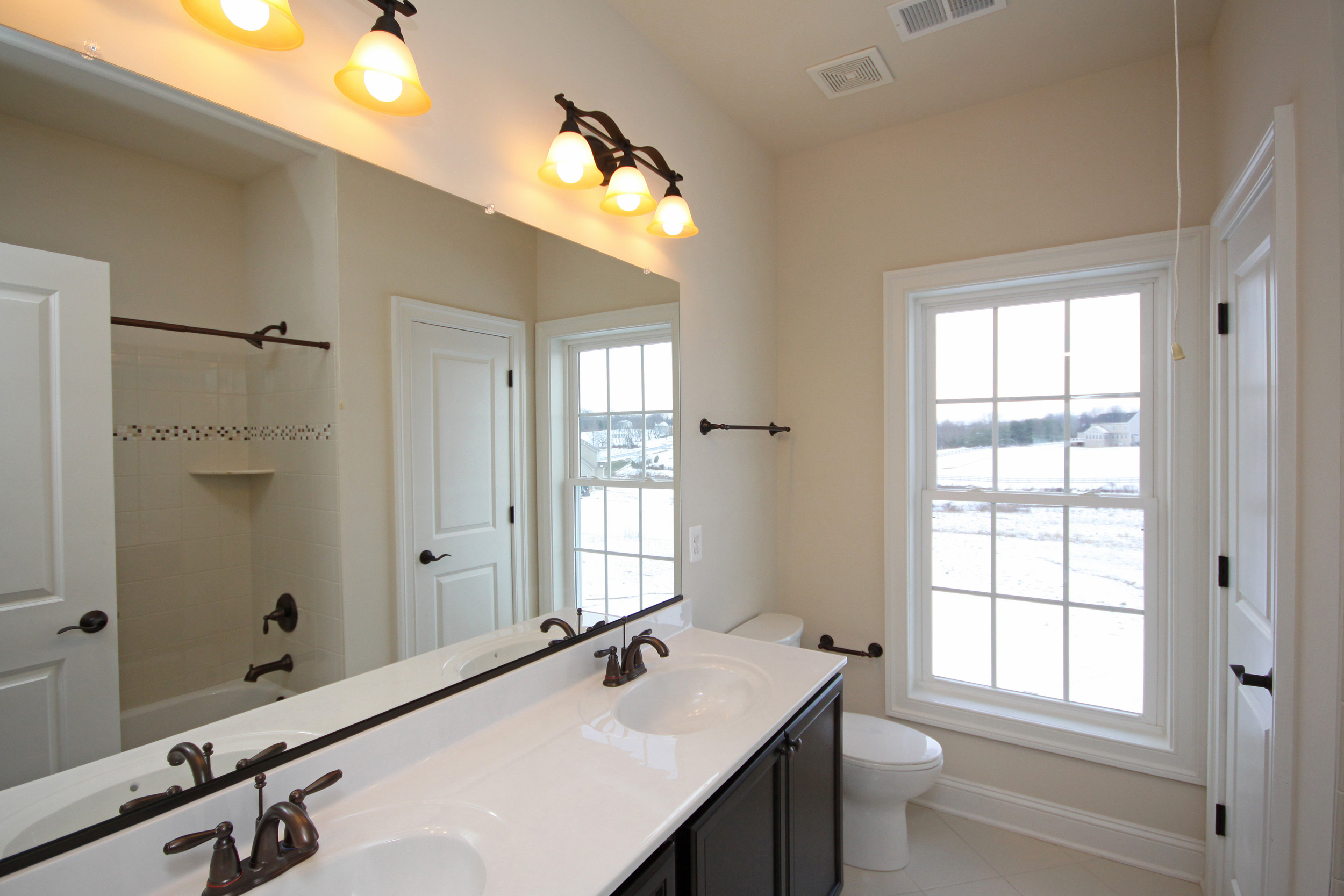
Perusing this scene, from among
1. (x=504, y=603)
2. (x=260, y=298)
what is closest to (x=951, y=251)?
(x=504, y=603)

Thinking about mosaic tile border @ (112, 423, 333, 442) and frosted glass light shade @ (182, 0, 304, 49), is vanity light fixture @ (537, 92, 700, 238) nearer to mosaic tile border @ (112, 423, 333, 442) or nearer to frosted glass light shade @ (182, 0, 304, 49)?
frosted glass light shade @ (182, 0, 304, 49)

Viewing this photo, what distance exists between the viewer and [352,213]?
1148 mm

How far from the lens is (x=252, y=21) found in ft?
2.98

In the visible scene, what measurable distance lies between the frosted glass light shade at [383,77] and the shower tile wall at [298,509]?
47 centimetres

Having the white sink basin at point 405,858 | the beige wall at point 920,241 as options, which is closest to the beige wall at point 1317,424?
the beige wall at point 920,241

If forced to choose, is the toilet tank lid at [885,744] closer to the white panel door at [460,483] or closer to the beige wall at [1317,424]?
the beige wall at [1317,424]

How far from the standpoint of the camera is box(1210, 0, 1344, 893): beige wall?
106 centimetres

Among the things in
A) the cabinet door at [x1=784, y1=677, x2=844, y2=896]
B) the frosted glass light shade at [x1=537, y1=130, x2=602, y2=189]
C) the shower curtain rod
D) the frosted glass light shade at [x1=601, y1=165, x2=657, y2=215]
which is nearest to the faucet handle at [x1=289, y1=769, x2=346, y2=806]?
the shower curtain rod

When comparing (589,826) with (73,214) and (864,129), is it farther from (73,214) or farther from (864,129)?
(864,129)

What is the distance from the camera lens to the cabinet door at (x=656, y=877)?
3.10ft

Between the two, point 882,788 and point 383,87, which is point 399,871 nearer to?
point 383,87

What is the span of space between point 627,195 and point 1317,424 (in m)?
1.53

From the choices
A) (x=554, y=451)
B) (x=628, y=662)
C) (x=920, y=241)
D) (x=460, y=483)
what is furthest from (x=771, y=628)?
(x=920, y=241)

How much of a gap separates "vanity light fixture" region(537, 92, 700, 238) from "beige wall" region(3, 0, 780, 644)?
70 mm
